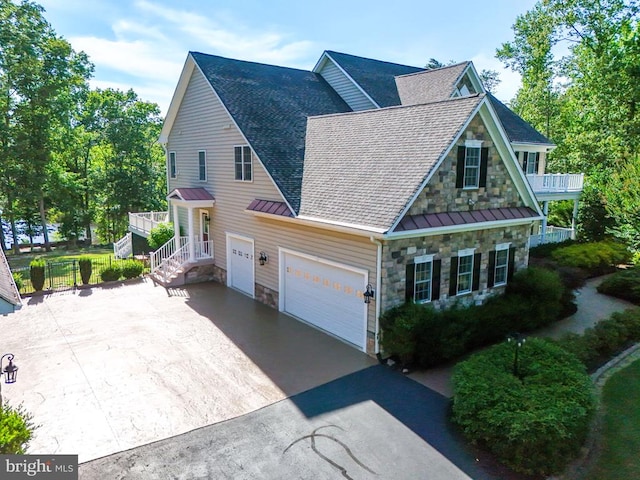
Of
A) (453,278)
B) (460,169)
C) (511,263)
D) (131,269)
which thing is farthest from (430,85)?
(131,269)

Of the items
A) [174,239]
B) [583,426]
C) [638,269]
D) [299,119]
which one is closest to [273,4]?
[299,119]

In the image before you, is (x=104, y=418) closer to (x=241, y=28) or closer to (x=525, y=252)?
(x=525, y=252)

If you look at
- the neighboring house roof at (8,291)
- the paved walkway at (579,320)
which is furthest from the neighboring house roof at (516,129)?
the neighboring house roof at (8,291)

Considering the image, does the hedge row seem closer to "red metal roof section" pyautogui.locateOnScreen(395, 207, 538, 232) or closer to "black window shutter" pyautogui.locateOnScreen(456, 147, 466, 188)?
"red metal roof section" pyautogui.locateOnScreen(395, 207, 538, 232)

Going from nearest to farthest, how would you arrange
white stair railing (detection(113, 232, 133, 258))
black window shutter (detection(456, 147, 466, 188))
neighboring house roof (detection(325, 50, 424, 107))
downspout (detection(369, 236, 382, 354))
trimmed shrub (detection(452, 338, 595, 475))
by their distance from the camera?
trimmed shrub (detection(452, 338, 595, 475)), downspout (detection(369, 236, 382, 354)), black window shutter (detection(456, 147, 466, 188)), neighboring house roof (detection(325, 50, 424, 107)), white stair railing (detection(113, 232, 133, 258))

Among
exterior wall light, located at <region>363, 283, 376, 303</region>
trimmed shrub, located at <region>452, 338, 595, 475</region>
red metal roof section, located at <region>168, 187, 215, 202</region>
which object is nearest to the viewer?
trimmed shrub, located at <region>452, 338, 595, 475</region>

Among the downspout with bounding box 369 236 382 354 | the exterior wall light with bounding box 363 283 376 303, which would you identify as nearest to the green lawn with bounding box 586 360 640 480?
the downspout with bounding box 369 236 382 354
